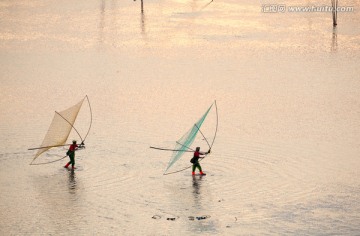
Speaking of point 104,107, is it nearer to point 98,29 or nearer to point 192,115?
point 192,115

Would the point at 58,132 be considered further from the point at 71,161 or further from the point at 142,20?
the point at 142,20

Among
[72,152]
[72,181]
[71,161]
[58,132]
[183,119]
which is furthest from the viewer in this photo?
[183,119]

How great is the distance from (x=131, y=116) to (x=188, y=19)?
40103 mm

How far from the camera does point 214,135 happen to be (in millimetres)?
45344

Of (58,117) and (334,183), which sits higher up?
(58,117)

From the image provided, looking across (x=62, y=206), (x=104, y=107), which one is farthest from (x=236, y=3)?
(x=62, y=206)

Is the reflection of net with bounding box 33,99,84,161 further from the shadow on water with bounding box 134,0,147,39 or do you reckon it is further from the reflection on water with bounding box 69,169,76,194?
the shadow on water with bounding box 134,0,147,39

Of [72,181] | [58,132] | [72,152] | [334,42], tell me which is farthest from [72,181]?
[334,42]

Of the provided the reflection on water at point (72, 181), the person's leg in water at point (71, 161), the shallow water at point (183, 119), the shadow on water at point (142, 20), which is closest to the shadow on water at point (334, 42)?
the shallow water at point (183, 119)

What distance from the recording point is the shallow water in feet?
110

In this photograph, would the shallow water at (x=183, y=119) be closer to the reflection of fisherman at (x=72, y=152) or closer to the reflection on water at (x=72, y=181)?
the reflection on water at (x=72, y=181)

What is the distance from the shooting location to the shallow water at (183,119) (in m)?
33.5

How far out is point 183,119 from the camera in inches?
1945

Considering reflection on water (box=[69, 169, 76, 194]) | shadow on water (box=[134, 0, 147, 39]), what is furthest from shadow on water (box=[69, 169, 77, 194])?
shadow on water (box=[134, 0, 147, 39])
